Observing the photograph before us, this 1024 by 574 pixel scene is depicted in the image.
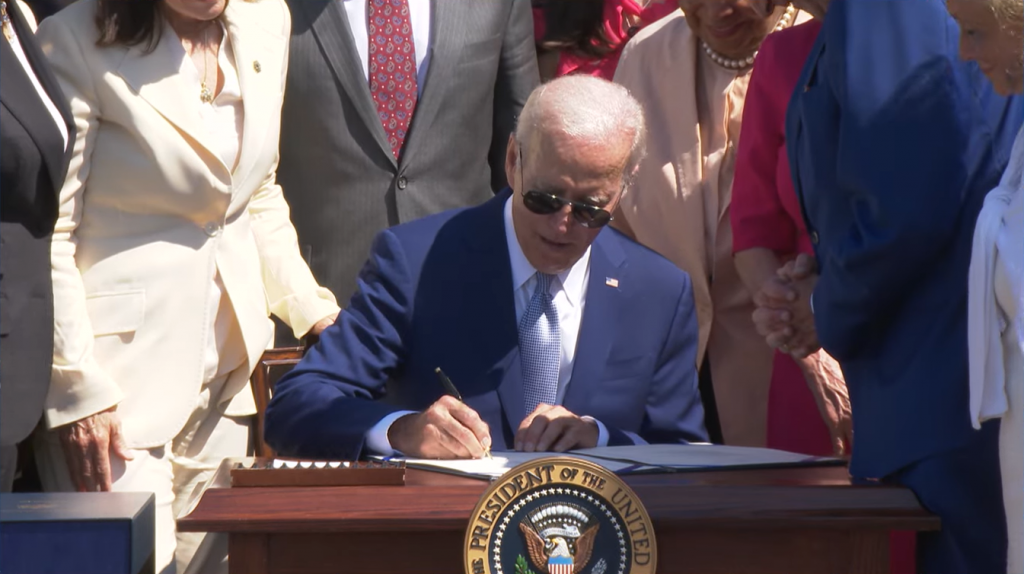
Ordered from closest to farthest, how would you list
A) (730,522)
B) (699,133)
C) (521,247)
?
(730,522) < (521,247) < (699,133)

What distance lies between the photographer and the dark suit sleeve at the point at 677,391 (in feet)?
11.1

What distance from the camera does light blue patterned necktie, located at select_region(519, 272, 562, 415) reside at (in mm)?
3297

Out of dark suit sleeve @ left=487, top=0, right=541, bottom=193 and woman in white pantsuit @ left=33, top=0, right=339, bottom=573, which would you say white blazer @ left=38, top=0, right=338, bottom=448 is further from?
dark suit sleeve @ left=487, top=0, right=541, bottom=193

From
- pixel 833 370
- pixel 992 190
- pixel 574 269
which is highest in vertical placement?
pixel 992 190

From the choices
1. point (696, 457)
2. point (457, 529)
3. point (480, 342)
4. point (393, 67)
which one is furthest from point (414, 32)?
point (457, 529)

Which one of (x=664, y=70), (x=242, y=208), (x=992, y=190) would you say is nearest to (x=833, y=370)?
(x=664, y=70)

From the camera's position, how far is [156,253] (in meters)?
3.70

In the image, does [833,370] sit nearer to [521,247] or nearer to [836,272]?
[521,247]

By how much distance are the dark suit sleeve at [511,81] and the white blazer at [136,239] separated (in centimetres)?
91

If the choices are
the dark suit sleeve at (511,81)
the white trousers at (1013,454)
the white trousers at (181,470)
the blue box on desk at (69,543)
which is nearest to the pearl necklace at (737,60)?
the dark suit sleeve at (511,81)

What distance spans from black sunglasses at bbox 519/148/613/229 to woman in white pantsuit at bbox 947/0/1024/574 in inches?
41.2

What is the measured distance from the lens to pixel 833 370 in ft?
11.8

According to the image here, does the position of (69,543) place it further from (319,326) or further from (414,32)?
(414,32)

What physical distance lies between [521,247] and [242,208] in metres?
0.90
